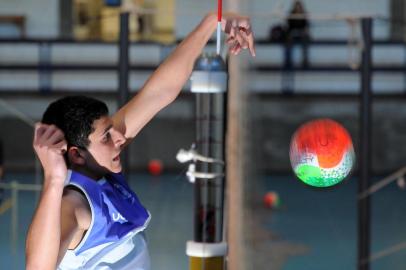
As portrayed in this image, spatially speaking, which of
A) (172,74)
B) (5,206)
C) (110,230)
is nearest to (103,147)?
(110,230)

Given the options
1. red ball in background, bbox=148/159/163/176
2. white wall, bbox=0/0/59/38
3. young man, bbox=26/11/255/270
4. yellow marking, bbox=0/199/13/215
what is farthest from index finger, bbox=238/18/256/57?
white wall, bbox=0/0/59/38

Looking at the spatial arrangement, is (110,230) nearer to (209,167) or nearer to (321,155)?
(321,155)

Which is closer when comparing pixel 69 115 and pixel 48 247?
pixel 48 247

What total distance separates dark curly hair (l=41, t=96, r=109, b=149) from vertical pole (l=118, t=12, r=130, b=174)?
73.1 inches

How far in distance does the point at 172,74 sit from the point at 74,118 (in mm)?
473

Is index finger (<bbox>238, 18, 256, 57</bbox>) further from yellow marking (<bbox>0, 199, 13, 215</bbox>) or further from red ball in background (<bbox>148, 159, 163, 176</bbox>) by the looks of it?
red ball in background (<bbox>148, 159, 163, 176</bbox>)

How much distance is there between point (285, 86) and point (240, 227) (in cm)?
602

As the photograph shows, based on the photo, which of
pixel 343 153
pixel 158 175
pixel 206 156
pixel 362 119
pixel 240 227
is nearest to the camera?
pixel 343 153

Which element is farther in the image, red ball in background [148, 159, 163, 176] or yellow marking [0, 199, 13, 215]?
red ball in background [148, 159, 163, 176]

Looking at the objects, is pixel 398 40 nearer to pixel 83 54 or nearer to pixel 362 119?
pixel 83 54

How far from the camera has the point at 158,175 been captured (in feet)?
29.3

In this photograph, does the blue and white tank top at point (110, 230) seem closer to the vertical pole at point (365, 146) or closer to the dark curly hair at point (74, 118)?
the dark curly hair at point (74, 118)

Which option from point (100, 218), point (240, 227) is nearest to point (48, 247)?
point (100, 218)

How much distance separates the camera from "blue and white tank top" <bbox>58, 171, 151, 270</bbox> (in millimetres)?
1771
